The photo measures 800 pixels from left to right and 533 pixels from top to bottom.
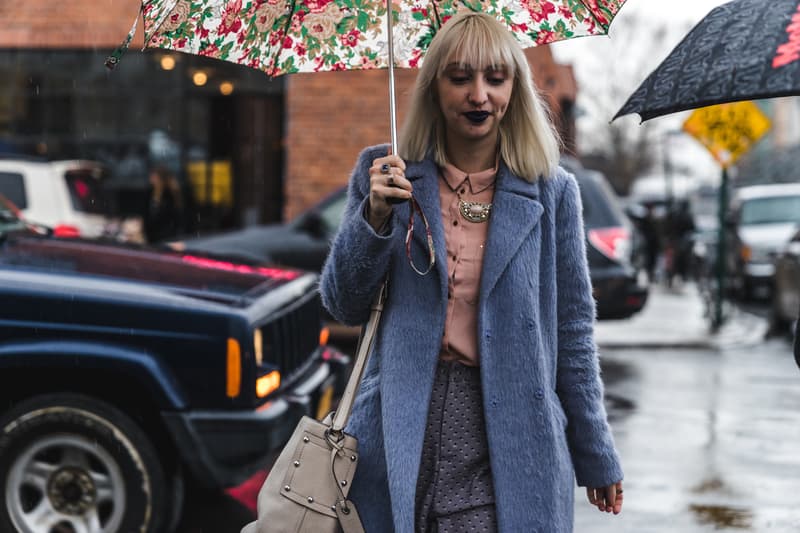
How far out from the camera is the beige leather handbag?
277 centimetres

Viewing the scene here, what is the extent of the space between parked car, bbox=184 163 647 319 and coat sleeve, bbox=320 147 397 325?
25.2 feet

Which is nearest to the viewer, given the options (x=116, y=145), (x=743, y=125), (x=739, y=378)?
(x=739, y=378)

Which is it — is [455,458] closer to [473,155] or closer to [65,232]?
[473,155]

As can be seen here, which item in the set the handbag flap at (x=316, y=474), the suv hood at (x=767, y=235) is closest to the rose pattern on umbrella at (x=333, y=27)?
the handbag flap at (x=316, y=474)

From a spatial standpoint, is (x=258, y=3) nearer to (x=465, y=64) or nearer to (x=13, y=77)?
(x=465, y=64)

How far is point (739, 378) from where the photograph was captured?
10.7 metres

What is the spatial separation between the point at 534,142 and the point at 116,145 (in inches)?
554

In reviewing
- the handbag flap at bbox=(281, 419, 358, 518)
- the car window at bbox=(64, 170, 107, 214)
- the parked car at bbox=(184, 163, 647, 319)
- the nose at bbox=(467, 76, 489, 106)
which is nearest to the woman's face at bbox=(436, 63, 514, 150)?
the nose at bbox=(467, 76, 489, 106)

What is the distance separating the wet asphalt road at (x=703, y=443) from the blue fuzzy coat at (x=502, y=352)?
2979mm

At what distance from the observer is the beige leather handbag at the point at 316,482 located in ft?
9.08

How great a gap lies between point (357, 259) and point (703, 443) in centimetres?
543

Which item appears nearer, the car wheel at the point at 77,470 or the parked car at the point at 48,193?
the car wheel at the point at 77,470

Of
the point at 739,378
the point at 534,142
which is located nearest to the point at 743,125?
the point at 739,378

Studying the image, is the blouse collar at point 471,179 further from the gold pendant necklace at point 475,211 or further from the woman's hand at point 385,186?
the woman's hand at point 385,186
